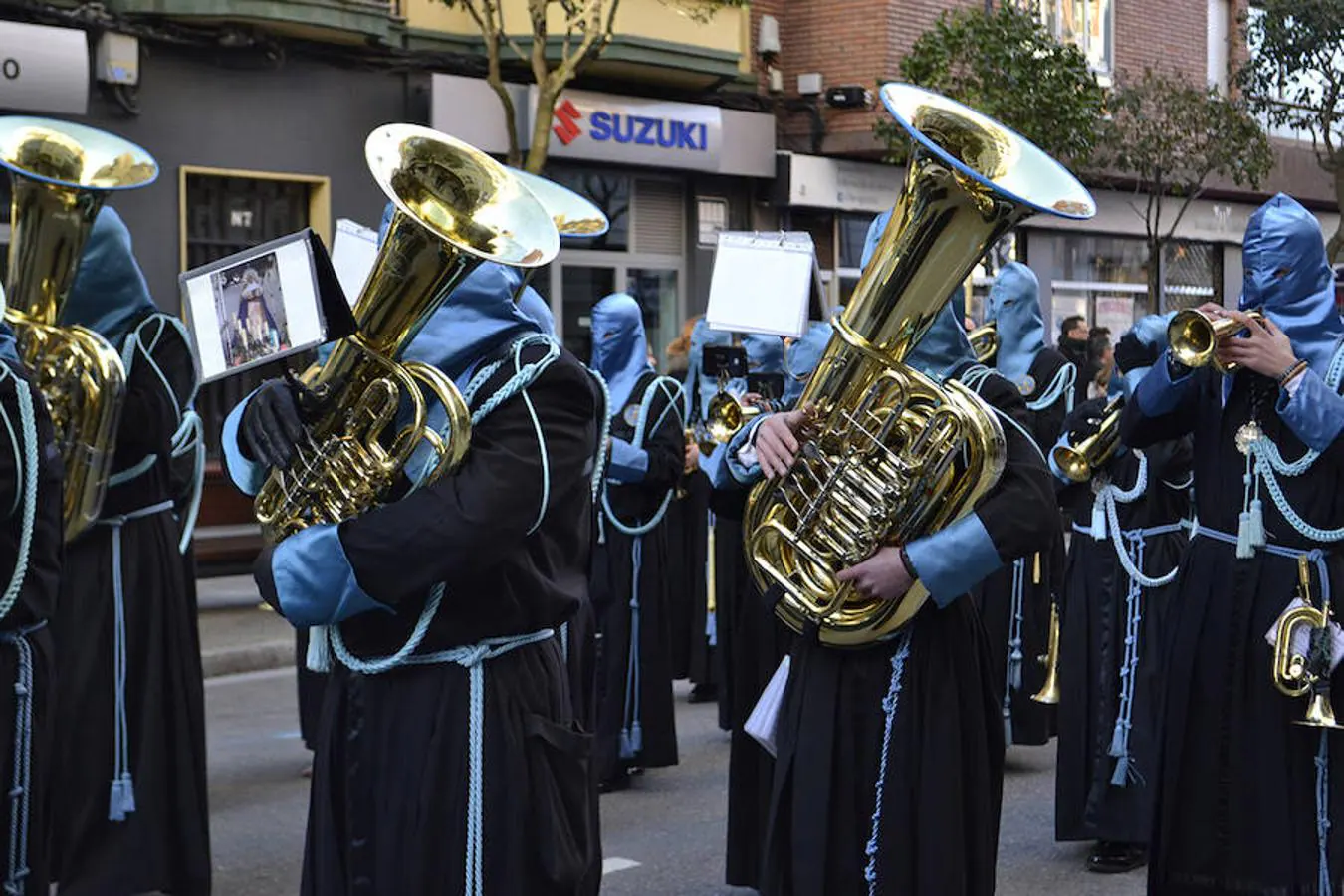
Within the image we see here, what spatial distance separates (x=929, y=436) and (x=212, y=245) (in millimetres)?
11797

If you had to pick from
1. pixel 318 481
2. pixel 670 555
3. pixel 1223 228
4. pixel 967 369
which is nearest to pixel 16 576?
pixel 318 481

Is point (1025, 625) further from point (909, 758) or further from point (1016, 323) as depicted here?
point (909, 758)

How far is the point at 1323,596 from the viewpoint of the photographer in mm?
4922

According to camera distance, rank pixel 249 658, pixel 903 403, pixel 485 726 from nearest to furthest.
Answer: pixel 485 726 → pixel 903 403 → pixel 249 658

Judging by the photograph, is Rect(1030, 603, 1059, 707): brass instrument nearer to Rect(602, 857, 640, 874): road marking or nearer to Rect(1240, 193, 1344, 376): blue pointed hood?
Rect(602, 857, 640, 874): road marking

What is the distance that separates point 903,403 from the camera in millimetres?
4344

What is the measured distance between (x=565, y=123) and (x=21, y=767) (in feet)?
44.9

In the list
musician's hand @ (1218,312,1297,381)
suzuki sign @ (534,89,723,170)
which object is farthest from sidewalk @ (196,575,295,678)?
musician's hand @ (1218,312,1297,381)

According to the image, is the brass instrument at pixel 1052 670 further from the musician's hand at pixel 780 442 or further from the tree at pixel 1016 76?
the tree at pixel 1016 76

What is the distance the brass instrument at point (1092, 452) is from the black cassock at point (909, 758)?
2.05 m

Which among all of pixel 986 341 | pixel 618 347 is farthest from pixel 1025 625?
pixel 618 347

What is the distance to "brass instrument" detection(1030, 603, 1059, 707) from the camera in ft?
24.6

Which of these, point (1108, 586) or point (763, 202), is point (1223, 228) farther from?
point (1108, 586)

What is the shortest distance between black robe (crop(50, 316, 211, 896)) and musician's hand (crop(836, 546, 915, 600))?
7.76ft
